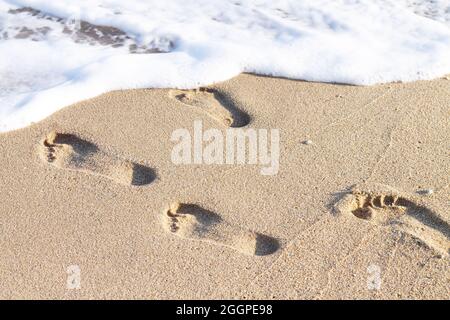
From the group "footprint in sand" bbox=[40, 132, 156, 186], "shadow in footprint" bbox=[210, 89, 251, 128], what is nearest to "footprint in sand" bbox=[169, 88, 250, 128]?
"shadow in footprint" bbox=[210, 89, 251, 128]

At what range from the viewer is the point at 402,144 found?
296cm

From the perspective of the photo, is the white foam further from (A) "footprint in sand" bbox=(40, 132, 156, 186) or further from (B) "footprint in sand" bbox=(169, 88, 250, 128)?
(A) "footprint in sand" bbox=(40, 132, 156, 186)

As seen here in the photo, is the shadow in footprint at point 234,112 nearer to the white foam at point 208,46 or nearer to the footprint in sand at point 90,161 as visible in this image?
the white foam at point 208,46

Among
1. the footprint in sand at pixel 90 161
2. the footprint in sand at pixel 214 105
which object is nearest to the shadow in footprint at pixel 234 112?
the footprint in sand at pixel 214 105

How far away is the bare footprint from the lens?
8.20 ft

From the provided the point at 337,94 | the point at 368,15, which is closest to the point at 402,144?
the point at 337,94

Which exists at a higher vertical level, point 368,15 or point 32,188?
point 368,15

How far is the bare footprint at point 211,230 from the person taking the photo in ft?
8.20

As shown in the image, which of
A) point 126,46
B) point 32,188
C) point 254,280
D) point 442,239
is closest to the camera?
point 254,280

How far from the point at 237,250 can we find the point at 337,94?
119 centimetres

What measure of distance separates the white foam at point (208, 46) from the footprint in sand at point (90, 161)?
0.78 ft

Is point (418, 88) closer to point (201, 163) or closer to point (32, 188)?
point (201, 163)

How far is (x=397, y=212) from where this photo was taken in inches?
103

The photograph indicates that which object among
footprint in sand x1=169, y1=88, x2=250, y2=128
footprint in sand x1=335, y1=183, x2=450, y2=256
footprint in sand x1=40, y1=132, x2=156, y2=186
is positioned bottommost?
footprint in sand x1=40, y1=132, x2=156, y2=186
